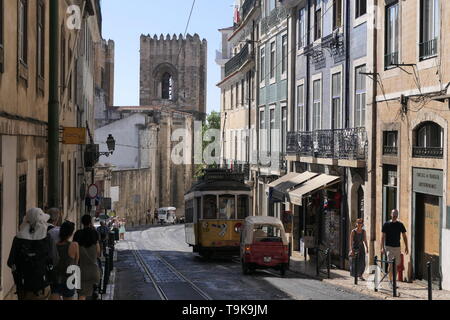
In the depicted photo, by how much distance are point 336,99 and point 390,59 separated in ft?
17.4

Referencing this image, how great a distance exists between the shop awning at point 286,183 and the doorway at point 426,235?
8070 millimetres

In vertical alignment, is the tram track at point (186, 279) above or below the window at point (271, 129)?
below

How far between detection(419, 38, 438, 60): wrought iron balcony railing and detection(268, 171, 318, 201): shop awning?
8.94 meters

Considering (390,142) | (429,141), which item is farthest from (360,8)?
(429,141)

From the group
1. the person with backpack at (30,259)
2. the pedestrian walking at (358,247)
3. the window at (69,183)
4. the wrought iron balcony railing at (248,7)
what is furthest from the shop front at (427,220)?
the wrought iron balcony railing at (248,7)

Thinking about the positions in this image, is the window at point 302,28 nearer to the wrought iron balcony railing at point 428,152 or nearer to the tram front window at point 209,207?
the tram front window at point 209,207

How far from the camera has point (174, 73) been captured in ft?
→ 345

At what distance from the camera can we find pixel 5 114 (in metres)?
11.1

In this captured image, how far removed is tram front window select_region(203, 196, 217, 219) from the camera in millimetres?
25719

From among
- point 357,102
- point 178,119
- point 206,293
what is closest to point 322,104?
point 357,102

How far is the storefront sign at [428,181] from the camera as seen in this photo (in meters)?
16.0
